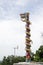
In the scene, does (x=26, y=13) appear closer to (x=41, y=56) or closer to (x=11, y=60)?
(x=41, y=56)

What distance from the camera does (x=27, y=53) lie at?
183 feet

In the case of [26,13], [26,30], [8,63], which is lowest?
[8,63]

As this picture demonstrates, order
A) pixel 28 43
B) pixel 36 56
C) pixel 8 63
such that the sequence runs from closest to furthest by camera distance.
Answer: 1. pixel 28 43
2. pixel 36 56
3. pixel 8 63

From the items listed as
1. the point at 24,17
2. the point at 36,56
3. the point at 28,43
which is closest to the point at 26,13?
the point at 24,17

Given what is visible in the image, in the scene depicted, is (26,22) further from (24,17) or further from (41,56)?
(41,56)

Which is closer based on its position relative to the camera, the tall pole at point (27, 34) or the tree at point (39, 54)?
the tall pole at point (27, 34)

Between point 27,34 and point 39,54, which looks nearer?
point 27,34

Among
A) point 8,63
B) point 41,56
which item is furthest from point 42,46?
point 8,63

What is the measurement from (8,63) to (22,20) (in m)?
31.4

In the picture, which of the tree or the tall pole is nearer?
the tall pole

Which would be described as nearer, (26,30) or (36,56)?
(26,30)

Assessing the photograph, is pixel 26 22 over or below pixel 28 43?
over

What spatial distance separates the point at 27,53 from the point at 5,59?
3542cm

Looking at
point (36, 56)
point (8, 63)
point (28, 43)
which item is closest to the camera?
point (28, 43)
